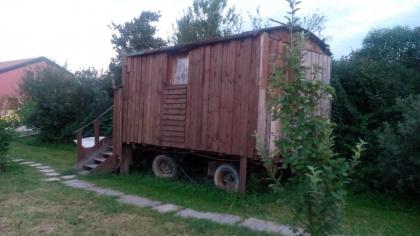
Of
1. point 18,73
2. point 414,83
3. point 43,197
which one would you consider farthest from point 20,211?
point 18,73

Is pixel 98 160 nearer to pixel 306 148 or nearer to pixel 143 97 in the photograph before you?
pixel 143 97

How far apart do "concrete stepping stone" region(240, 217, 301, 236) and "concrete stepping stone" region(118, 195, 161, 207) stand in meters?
1.72

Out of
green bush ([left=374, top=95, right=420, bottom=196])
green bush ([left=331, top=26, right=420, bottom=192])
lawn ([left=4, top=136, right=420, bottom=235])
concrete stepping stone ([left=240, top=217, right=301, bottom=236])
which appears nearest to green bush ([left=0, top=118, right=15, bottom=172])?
lawn ([left=4, top=136, right=420, bottom=235])

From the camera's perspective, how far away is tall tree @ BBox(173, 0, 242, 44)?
1680 cm

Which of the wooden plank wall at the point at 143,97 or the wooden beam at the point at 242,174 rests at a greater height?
the wooden plank wall at the point at 143,97

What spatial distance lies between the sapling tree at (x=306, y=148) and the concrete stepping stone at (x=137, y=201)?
3709 millimetres

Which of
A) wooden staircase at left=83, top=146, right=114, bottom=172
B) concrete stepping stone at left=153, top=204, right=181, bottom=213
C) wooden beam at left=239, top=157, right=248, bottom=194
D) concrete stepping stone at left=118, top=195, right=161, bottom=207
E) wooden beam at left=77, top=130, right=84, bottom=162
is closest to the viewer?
concrete stepping stone at left=153, top=204, right=181, bottom=213

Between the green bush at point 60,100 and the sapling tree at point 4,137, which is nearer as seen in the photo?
the sapling tree at point 4,137

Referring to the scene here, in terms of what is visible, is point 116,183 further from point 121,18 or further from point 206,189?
point 121,18

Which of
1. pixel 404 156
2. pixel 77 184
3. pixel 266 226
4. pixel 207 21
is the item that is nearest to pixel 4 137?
pixel 77 184

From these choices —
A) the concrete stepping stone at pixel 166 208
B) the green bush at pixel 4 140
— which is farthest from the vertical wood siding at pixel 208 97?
the green bush at pixel 4 140

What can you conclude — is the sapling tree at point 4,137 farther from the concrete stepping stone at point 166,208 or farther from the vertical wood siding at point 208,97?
the concrete stepping stone at point 166,208

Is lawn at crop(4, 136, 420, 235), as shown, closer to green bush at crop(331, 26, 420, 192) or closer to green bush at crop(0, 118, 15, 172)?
green bush at crop(0, 118, 15, 172)

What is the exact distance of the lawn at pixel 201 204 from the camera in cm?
483
